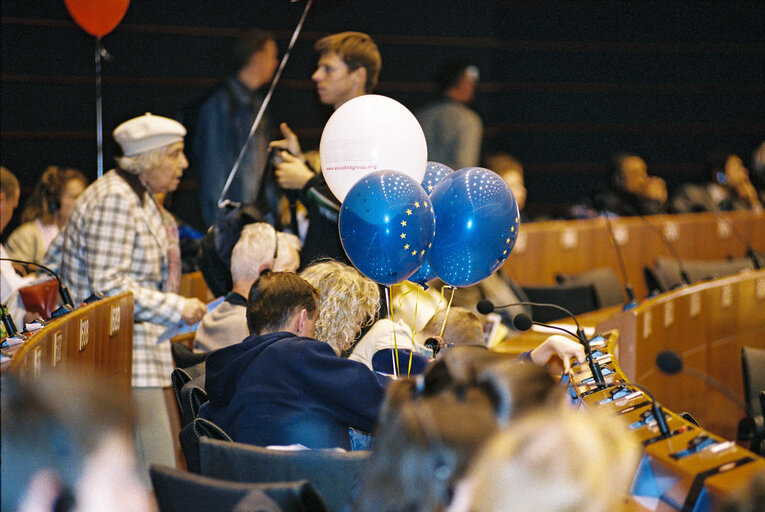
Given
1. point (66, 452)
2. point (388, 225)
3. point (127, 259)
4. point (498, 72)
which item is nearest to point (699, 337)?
point (388, 225)

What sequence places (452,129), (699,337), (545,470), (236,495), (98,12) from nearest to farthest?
1. (545,470)
2. (236,495)
3. (98,12)
4. (699,337)
5. (452,129)

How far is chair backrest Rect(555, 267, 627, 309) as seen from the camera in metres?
5.07

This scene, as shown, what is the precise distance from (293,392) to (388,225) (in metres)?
0.49

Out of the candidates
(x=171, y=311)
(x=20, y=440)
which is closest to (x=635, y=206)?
(x=171, y=311)

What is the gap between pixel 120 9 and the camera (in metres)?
4.18

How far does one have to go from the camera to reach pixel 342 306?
2525 millimetres

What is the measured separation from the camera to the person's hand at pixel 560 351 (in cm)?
233

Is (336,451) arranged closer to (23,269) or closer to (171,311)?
(171,311)

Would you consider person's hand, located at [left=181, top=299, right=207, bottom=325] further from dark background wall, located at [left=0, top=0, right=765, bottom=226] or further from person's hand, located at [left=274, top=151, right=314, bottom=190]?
dark background wall, located at [left=0, top=0, right=765, bottom=226]

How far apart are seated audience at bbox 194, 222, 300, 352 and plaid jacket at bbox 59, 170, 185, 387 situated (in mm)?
276

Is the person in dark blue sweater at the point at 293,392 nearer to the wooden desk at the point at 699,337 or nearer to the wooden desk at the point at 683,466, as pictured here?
the wooden desk at the point at 683,466

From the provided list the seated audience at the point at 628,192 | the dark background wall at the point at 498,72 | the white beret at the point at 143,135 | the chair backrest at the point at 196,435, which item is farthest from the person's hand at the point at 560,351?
the seated audience at the point at 628,192

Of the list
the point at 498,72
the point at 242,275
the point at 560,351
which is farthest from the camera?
the point at 498,72

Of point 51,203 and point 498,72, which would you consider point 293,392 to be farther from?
point 498,72
